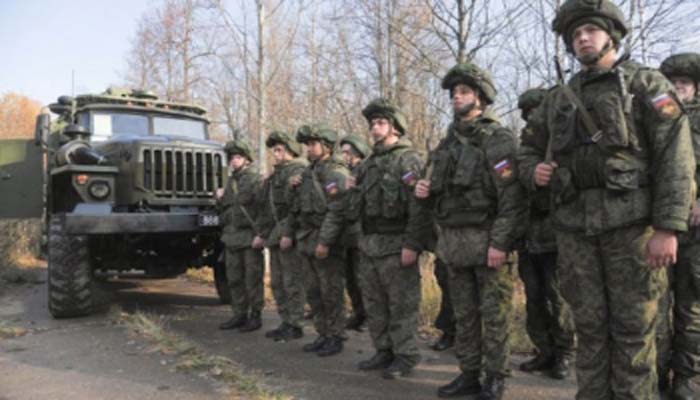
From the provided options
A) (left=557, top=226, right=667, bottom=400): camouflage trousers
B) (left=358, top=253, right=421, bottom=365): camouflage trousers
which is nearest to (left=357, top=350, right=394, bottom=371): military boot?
(left=358, top=253, right=421, bottom=365): camouflage trousers

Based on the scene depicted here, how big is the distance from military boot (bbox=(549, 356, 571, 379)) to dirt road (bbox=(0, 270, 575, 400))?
57 mm

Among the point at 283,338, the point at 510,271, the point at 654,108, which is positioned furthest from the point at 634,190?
the point at 283,338

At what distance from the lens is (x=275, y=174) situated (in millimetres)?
5254

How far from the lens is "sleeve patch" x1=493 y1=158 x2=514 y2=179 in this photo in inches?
120

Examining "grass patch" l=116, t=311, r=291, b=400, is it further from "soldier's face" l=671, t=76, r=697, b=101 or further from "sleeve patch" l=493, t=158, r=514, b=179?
"soldier's face" l=671, t=76, r=697, b=101

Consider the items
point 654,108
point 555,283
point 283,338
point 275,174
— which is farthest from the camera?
point 275,174

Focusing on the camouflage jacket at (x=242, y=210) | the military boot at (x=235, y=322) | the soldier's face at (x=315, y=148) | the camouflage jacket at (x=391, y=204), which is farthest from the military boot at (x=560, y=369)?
the military boot at (x=235, y=322)

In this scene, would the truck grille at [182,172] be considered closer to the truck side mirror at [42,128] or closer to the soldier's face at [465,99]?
the truck side mirror at [42,128]

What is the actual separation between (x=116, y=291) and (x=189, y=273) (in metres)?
1.27

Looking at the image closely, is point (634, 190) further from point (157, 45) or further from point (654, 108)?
point (157, 45)

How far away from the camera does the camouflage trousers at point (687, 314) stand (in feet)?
10.4

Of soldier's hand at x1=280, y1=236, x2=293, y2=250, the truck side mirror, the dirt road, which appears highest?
the truck side mirror

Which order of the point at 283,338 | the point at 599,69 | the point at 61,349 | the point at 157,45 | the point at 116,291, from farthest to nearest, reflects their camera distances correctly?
1. the point at 157,45
2. the point at 116,291
3. the point at 283,338
4. the point at 61,349
5. the point at 599,69

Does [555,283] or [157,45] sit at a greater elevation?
[157,45]
